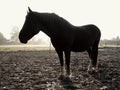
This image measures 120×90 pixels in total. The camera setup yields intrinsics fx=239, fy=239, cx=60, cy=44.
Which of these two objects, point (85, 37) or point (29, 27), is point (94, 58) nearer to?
point (85, 37)

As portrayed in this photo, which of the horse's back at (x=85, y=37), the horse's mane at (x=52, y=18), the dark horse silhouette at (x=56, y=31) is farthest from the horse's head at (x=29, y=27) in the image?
the horse's back at (x=85, y=37)

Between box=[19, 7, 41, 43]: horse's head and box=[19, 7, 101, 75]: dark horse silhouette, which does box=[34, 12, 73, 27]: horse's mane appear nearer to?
box=[19, 7, 101, 75]: dark horse silhouette

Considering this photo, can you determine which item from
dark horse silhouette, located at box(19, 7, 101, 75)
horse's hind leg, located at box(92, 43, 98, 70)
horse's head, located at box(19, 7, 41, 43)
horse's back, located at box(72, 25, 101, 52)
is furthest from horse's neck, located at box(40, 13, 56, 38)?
horse's hind leg, located at box(92, 43, 98, 70)

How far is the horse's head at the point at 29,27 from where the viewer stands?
857cm

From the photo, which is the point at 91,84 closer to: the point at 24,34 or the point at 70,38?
the point at 70,38

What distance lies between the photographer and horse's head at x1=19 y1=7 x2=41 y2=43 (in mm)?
8570

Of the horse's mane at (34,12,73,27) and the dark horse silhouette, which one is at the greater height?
the horse's mane at (34,12,73,27)

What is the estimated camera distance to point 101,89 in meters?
7.09

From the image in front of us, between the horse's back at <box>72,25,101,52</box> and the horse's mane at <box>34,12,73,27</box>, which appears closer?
the horse's mane at <box>34,12,73,27</box>

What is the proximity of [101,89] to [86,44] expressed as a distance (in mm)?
3677

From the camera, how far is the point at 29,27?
859cm

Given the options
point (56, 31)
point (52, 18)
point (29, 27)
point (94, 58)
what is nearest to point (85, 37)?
point (94, 58)

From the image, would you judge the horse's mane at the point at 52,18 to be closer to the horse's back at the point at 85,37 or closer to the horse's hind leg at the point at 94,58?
the horse's back at the point at 85,37

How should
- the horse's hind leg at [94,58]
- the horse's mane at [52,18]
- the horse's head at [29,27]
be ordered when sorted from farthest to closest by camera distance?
the horse's hind leg at [94,58], the horse's mane at [52,18], the horse's head at [29,27]
